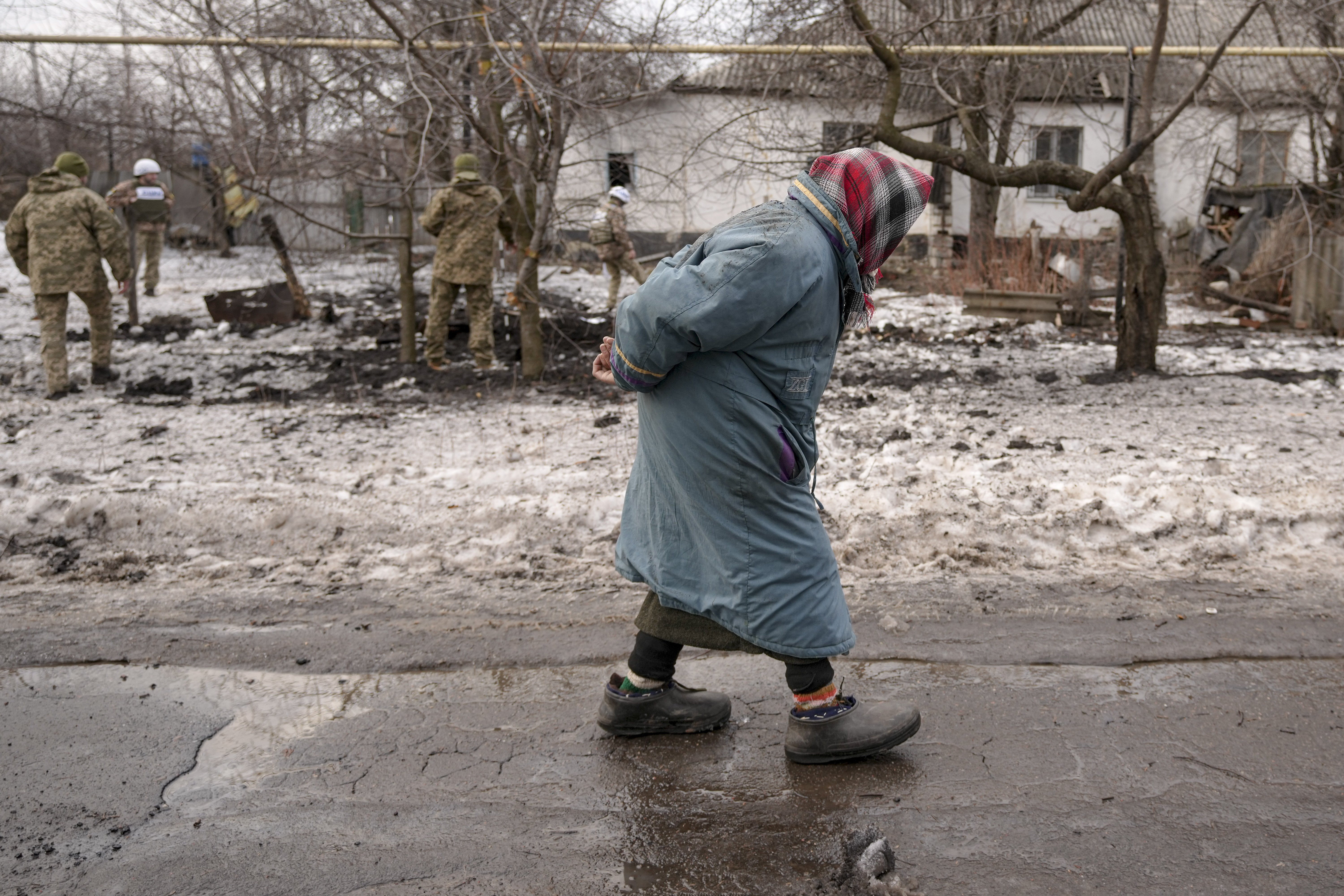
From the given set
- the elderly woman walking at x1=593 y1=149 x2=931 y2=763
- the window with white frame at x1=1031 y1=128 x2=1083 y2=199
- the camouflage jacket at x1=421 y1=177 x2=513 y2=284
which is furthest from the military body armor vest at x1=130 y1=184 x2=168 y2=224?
the elderly woman walking at x1=593 y1=149 x2=931 y2=763

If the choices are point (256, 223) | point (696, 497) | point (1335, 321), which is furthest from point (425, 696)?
point (256, 223)

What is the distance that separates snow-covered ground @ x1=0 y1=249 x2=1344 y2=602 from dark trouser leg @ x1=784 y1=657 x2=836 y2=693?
1.49 m

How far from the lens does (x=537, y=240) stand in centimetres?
748

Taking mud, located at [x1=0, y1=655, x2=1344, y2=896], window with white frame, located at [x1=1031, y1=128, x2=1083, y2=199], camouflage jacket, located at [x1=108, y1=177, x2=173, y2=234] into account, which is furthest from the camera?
camouflage jacket, located at [x1=108, y1=177, x2=173, y2=234]

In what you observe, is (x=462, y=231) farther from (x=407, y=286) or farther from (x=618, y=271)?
(x=618, y=271)

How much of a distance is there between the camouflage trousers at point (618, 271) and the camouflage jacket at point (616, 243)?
0.11ft

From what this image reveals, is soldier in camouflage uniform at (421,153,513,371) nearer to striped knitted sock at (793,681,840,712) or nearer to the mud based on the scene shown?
the mud

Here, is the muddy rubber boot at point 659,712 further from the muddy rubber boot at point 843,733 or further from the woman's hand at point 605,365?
the woman's hand at point 605,365

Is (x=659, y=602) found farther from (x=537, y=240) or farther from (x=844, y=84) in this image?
(x=844, y=84)

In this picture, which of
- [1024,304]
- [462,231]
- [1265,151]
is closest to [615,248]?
[462,231]

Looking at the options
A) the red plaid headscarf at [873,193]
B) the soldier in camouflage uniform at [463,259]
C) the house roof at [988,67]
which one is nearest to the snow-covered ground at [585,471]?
the soldier in camouflage uniform at [463,259]

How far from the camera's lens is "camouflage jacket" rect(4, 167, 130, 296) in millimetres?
7910

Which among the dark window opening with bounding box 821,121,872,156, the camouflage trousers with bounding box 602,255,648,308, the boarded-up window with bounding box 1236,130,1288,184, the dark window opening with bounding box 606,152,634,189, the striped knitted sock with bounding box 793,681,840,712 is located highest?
the boarded-up window with bounding box 1236,130,1288,184

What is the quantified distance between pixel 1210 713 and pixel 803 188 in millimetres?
1976
